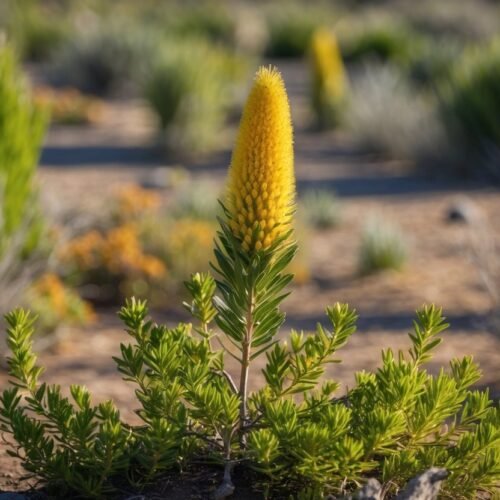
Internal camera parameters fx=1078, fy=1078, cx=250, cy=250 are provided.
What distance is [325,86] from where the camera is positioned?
13.0m

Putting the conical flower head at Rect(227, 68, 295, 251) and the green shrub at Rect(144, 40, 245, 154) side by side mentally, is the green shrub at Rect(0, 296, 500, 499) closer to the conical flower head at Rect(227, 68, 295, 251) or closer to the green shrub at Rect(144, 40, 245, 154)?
the conical flower head at Rect(227, 68, 295, 251)

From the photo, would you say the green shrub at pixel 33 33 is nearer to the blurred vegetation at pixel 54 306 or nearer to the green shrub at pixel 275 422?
the blurred vegetation at pixel 54 306

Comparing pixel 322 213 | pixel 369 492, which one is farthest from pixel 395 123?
pixel 369 492

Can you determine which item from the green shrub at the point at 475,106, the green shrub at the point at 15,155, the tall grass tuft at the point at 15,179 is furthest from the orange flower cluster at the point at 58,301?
the green shrub at the point at 475,106

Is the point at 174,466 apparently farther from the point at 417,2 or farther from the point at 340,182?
the point at 417,2

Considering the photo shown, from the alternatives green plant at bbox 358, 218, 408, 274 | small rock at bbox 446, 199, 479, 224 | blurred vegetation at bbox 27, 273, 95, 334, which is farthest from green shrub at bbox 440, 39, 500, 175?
blurred vegetation at bbox 27, 273, 95, 334

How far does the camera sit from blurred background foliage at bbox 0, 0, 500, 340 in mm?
5496

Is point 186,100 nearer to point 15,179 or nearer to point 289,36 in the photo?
point 15,179

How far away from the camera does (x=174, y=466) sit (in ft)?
10.3

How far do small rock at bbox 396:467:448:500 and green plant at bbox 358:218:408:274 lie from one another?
4.18 meters

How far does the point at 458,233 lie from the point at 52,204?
3.01 metres

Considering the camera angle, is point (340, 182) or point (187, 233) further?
point (340, 182)

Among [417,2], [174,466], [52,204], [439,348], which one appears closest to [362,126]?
[52,204]

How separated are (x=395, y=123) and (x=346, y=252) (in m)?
3.92
